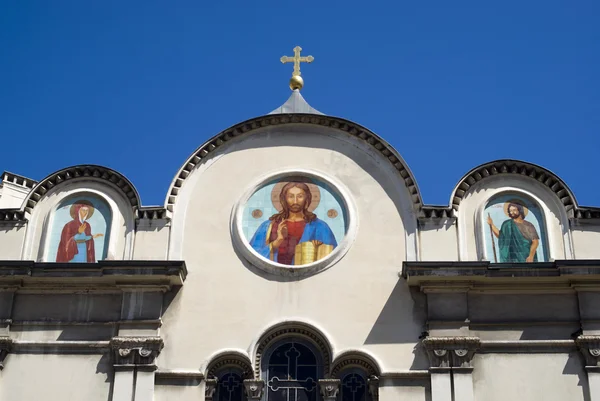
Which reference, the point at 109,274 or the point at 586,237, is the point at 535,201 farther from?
the point at 109,274

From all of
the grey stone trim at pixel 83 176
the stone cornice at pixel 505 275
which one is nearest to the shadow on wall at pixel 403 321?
the stone cornice at pixel 505 275

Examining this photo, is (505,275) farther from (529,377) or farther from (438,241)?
(529,377)

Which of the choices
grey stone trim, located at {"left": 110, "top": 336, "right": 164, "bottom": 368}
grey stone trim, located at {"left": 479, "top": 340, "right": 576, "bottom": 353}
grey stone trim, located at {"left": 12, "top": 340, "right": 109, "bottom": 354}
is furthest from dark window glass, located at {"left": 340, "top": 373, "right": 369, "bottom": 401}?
grey stone trim, located at {"left": 12, "top": 340, "right": 109, "bottom": 354}

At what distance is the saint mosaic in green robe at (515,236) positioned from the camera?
22.7 metres

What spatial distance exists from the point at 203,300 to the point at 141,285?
55.7 inches

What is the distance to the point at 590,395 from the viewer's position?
20891 mm

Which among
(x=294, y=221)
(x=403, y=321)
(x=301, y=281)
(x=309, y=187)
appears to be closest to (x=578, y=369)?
(x=403, y=321)

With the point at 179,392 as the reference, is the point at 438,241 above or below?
above

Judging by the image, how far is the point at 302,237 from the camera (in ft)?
75.5

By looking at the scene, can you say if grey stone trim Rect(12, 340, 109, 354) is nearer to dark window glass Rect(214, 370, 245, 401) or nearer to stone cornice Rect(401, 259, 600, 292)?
dark window glass Rect(214, 370, 245, 401)

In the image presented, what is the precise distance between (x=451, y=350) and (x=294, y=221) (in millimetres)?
4730

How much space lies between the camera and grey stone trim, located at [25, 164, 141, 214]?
23562 millimetres

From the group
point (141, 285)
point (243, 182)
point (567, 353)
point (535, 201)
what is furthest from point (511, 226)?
point (141, 285)

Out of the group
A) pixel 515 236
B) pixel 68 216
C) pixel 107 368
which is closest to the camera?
pixel 107 368
